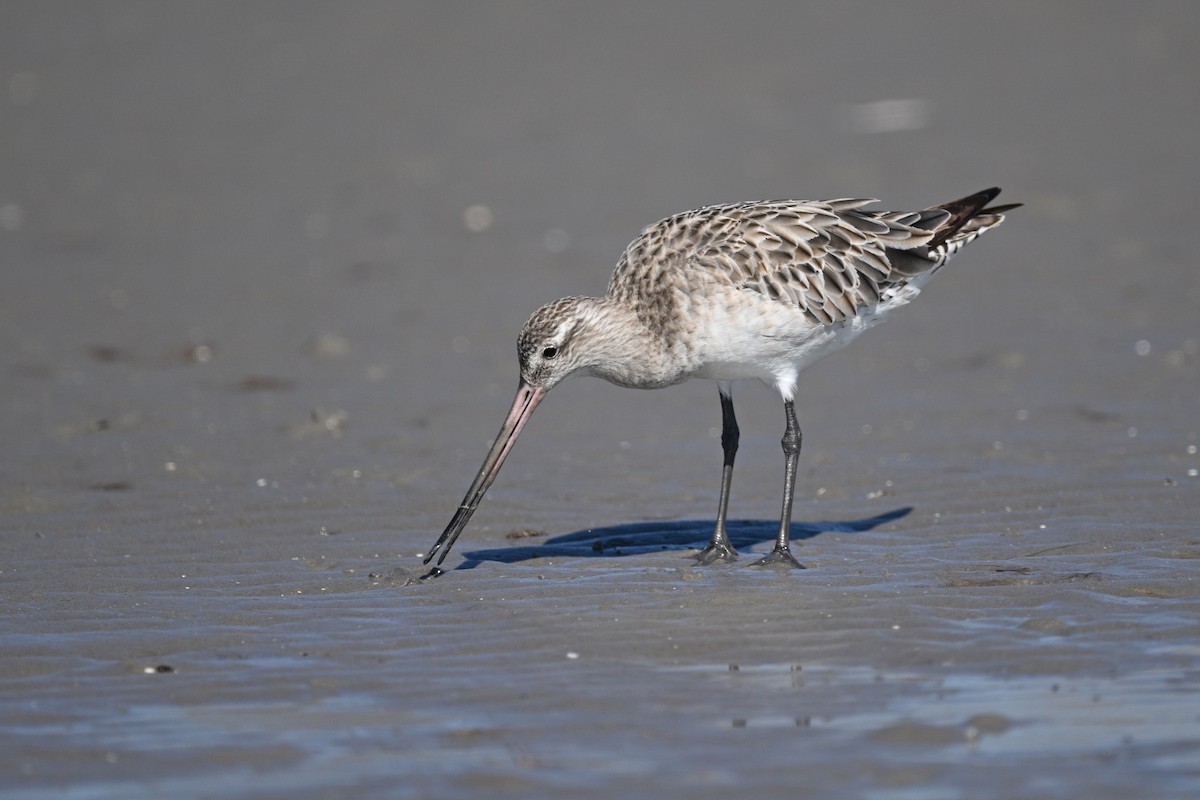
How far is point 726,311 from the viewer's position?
746cm

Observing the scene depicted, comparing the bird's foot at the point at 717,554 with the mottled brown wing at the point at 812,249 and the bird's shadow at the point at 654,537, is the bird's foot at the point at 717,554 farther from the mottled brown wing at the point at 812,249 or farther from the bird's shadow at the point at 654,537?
the mottled brown wing at the point at 812,249

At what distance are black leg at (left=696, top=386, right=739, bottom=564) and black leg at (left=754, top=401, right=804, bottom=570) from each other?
9.1 inches

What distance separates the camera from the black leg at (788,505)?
24.0 feet

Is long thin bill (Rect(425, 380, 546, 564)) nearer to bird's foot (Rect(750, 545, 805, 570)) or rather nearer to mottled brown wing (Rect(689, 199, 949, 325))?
mottled brown wing (Rect(689, 199, 949, 325))

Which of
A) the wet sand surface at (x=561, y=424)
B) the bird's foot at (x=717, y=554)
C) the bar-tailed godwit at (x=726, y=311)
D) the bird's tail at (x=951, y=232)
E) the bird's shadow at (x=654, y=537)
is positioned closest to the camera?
the wet sand surface at (x=561, y=424)

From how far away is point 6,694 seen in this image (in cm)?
580

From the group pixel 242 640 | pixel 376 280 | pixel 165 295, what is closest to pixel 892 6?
pixel 376 280

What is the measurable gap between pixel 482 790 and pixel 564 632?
5.11 feet

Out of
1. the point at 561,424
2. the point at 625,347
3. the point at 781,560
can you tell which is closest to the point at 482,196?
the point at 561,424

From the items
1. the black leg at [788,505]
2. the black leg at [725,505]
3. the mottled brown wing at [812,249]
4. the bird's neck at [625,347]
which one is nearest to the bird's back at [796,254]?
the mottled brown wing at [812,249]

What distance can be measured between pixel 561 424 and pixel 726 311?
9.70 feet

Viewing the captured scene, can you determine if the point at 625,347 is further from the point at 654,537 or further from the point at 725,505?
the point at 654,537

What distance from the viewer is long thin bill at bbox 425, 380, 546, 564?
734 centimetres

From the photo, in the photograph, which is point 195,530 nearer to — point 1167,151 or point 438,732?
point 438,732
